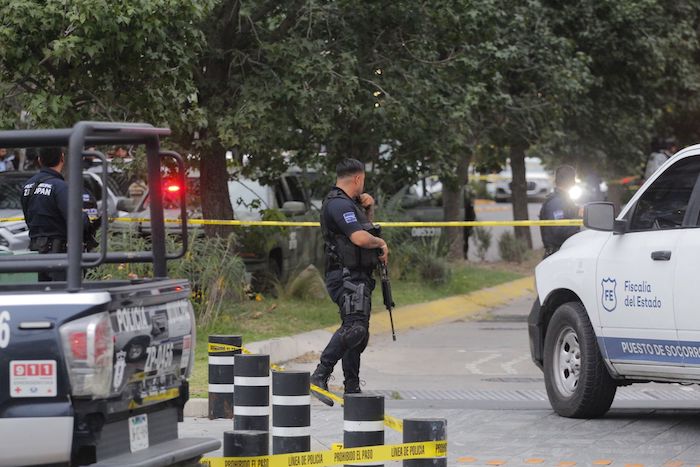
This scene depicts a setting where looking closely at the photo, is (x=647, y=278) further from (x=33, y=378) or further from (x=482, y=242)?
(x=482, y=242)

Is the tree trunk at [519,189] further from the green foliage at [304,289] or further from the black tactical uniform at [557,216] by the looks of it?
the black tactical uniform at [557,216]

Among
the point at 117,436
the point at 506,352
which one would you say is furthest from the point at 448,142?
the point at 117,436

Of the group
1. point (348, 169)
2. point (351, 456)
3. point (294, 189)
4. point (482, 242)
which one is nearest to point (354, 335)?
point (348, 169)

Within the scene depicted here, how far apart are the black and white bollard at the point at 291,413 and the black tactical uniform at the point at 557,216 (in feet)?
23.4

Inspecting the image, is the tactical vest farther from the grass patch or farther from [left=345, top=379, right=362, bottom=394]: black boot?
the grass patch

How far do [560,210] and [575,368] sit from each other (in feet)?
15.6

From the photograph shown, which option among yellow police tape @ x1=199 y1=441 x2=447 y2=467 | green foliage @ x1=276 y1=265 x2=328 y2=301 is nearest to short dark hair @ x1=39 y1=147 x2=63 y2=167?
yellow police tape @ x1=199 y1=441 x2=447 y2=467

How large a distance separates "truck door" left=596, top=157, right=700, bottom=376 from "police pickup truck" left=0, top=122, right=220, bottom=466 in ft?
11.8

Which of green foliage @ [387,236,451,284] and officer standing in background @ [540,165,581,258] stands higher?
→ officer standing in background @ [540,165,581,258]

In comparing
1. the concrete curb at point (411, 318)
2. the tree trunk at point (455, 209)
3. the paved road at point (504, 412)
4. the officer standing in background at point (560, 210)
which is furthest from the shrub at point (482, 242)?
the officer standing in background at point (560, 210)

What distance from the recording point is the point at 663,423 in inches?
374

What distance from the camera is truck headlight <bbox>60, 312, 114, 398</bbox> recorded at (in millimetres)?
5477

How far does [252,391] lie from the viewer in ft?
26.2

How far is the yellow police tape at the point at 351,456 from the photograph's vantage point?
21.5ft
